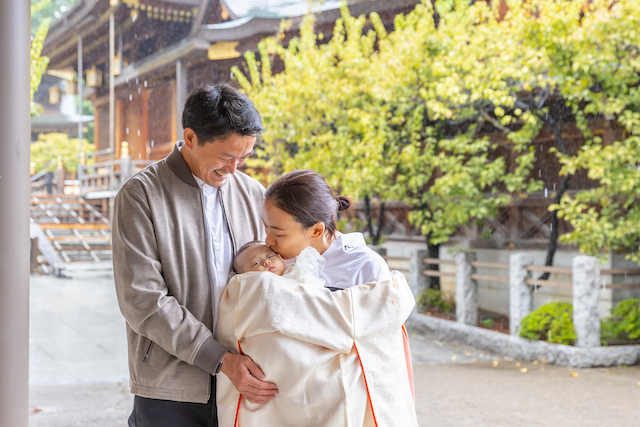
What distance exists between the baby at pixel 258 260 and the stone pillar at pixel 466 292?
5622 millimetres

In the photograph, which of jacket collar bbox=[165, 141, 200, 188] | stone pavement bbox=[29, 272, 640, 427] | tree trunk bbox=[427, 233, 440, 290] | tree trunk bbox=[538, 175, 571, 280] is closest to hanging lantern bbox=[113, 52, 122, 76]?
stone pavement bbox=[29, 272, 640, 427]

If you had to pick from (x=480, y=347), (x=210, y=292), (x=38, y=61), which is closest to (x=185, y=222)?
(x=210, y=292)

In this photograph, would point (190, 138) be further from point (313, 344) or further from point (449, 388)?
point (449, 388)

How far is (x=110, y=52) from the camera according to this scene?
1683cm

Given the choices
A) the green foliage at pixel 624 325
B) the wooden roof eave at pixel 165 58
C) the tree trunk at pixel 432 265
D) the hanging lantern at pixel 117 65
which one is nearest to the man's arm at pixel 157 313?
the green foliage at pixel 624 325

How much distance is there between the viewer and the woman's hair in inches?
68.8

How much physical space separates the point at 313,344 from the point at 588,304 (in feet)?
15.6

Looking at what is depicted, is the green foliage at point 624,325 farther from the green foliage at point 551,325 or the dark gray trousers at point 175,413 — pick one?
the dark gray trousers at point 175,413

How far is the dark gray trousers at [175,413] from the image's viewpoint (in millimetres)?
1804

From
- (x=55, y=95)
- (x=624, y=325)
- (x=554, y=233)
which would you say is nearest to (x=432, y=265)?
(x=554, y=233)

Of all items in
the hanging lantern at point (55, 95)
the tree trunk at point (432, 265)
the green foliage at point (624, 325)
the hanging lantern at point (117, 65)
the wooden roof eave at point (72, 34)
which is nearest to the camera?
the green foliage at point (624, 325)

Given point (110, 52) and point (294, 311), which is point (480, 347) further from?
point (110, 52)

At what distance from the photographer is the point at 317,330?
1.64 meters

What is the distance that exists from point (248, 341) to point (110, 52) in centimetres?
1664
